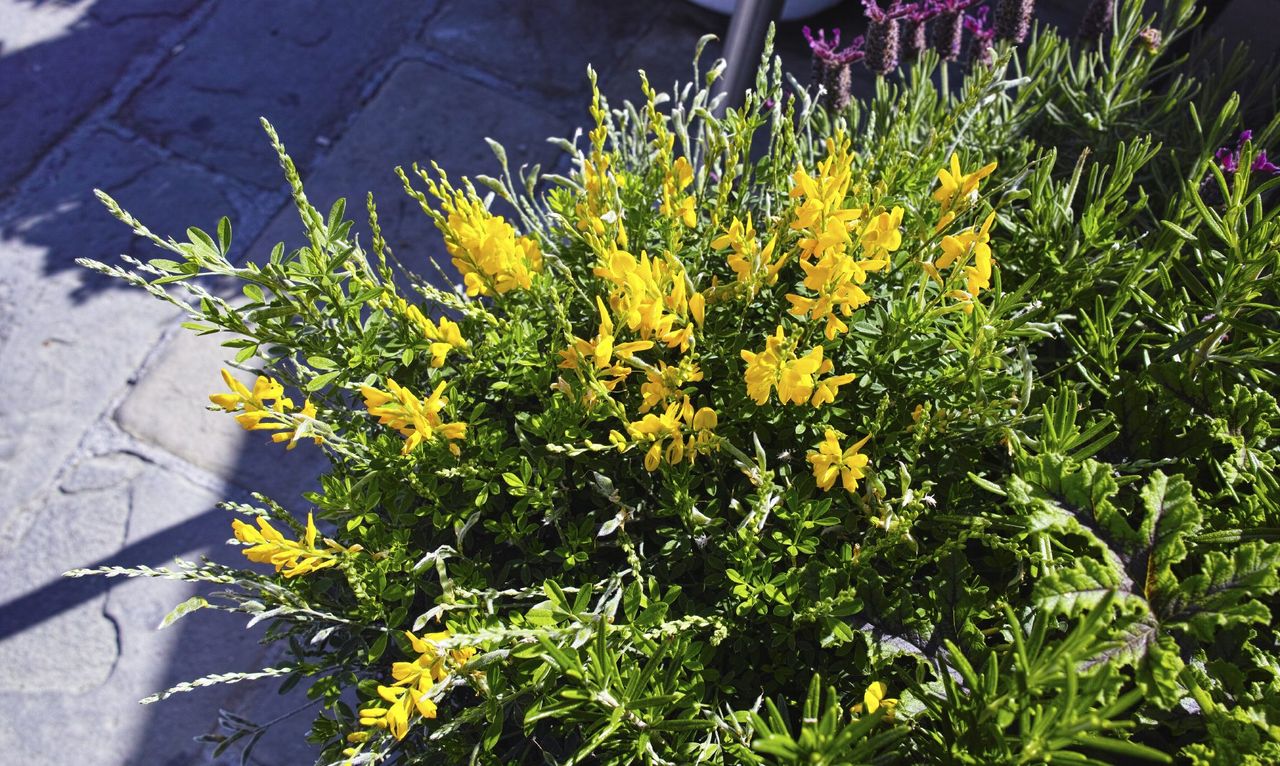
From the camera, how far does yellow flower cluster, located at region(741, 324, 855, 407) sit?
1132 millimetres

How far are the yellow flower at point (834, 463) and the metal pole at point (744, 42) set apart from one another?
3.34 ft

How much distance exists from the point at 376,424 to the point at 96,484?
6.26 feet

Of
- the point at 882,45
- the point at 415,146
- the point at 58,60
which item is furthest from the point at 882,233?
the point at 58,60

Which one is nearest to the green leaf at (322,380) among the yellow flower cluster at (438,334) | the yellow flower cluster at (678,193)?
the yellow flower cluster at (438,334)

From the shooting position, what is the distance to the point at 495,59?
383 cm

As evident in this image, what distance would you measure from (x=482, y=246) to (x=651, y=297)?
26 centimetres

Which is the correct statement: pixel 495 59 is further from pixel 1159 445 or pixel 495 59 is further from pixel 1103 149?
pixel 1159 445

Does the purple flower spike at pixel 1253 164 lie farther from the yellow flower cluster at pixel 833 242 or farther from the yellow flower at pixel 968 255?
the yellow flower cluster at pixel 833 242

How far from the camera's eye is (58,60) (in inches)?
154

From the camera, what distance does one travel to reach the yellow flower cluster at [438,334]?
1.27 m

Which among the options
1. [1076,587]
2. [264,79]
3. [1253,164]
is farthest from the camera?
[264,79]

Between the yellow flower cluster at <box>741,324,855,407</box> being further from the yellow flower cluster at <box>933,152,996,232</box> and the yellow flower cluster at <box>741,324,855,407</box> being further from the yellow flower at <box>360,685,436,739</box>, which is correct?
the yellow flower at <box>360,685,436,739</box>

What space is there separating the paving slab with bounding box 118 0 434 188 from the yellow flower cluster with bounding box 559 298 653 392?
2643 millimetres

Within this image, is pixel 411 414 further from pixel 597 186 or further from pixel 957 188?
pixel 957 188
